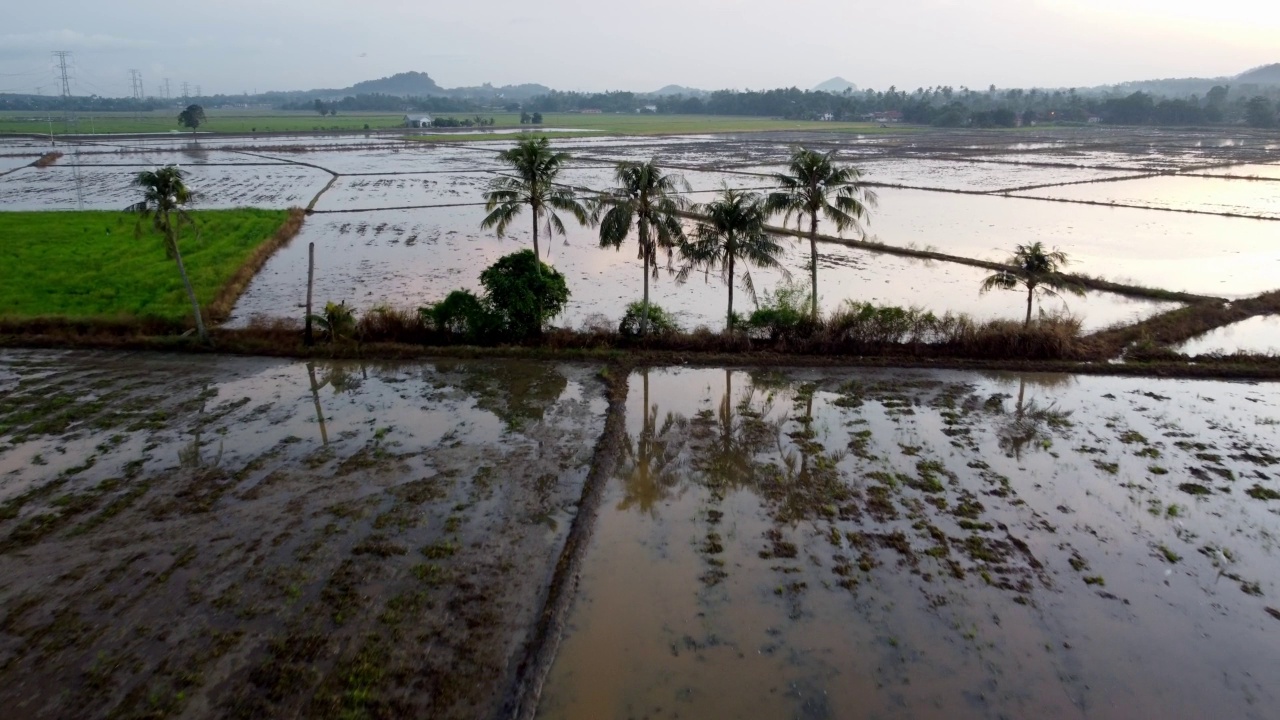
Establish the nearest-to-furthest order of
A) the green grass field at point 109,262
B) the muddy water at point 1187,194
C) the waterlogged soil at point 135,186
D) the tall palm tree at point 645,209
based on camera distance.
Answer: the tall palm tree at point 645,209
the green grass field at point 109,262
the muddy water at point 1187,194
the waterlogged soil at point 135,186

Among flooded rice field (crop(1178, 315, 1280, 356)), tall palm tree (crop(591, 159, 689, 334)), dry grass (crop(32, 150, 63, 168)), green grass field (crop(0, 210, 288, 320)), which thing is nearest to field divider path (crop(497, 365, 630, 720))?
tall palm tree (crop(591, 159, 689, 334))

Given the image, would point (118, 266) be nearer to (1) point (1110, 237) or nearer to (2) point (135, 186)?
(2) point (135, 186)

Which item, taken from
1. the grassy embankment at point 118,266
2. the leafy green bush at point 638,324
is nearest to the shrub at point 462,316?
the leafy green bush at point 638,324

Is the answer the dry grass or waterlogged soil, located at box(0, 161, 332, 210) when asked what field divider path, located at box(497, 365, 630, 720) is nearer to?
waterlogged soil, located at box(0, 161, 332, 210)

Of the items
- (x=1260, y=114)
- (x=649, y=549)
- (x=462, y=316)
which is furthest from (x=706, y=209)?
(x=1260, y=114)

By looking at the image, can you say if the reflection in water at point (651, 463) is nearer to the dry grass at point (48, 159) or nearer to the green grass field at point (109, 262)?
the green grass field at point (109, 262)

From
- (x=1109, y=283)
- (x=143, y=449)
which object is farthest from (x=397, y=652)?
(x=1109, y=283)
